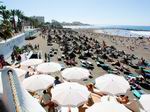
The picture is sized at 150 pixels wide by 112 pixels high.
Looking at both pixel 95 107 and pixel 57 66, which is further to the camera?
pixel 57 66

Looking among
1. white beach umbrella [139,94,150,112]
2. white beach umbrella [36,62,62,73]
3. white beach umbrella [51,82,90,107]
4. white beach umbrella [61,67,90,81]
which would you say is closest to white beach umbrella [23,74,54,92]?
white beach umbrella [51,82,90,107]

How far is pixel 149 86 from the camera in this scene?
2622 cm

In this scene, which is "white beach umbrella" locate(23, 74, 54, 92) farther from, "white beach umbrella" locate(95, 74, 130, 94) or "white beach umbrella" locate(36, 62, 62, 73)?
"white beach umbrella" locate(36, 62, 62, 73)

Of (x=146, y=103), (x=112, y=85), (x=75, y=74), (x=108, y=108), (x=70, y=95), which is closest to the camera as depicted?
(x=108, y=108)

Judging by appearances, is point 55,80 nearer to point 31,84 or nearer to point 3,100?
point 31,84

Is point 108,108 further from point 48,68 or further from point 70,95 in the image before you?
point 48,68

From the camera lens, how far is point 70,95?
1060cm

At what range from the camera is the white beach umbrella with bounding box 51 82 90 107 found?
10.3 metres

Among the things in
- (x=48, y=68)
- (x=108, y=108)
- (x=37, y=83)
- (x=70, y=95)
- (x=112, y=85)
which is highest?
(x=108, y=108)

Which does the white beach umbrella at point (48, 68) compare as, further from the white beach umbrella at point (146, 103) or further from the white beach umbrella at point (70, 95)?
the white beach umbrella at point (146, 103)

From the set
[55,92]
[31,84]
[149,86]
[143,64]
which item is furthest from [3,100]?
[143,64]

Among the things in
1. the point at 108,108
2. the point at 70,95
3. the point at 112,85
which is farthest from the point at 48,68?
the point at 108,108

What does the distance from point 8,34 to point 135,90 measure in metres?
23.3

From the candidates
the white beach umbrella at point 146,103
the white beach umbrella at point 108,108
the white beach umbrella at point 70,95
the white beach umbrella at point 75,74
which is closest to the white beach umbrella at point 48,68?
the white beach umbrella at point 75,74
